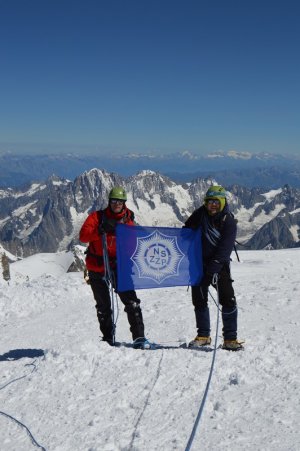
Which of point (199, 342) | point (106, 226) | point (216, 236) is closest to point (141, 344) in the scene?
point (199, 342)

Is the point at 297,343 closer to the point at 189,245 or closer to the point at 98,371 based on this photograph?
the point at 189,245

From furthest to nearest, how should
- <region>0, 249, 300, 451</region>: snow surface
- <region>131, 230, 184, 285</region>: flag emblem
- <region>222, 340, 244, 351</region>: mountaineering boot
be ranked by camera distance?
<region>131, 230, 184, 285</region>: flag emblem < <region>222, 340, 244, 351</region>: mountaineering boot < <region>0, 249, 300, 451</region>: snow surface

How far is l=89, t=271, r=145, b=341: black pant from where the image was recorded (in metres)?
9.66

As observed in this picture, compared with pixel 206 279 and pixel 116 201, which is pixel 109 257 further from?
pixel 206 279

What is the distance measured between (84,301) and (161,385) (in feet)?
35.0

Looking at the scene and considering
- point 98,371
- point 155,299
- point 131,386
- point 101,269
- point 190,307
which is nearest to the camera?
point 131,386

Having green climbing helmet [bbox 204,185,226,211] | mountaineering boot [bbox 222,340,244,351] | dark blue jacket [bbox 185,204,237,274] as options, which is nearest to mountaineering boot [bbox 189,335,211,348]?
mountaineering boot [bbox 222,340,244,351]

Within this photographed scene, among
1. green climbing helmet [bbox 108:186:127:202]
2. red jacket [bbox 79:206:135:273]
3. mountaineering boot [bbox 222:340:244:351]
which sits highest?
green climbing helmet [bbox 108:186:127:202]

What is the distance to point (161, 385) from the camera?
7102mm

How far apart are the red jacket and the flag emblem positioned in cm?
78

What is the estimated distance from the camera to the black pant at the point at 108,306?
9.66 metres

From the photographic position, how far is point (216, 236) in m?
9.21

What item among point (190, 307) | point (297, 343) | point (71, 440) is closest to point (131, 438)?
point (71, 440)

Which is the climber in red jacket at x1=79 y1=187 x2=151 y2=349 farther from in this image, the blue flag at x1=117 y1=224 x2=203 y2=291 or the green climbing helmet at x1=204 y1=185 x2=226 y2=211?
the green climbing helmet at x1=204 y1=185 x2=226 y2=211
